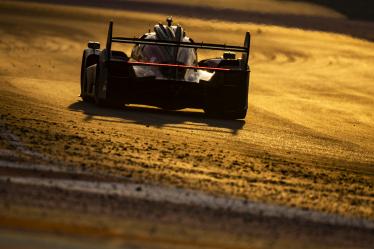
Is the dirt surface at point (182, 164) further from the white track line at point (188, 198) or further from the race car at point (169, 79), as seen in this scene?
the race car at point (169, 79)

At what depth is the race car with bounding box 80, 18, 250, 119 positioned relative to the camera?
20172 mm

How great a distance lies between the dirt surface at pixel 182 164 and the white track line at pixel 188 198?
0.24ft

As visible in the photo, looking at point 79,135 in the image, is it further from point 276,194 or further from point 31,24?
point 31,24

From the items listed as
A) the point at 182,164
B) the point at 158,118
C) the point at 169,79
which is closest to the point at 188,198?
the point at 182,164

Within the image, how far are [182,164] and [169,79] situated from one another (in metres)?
6.57

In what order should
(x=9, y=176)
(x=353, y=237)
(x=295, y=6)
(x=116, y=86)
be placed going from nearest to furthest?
(x=353, y=237) < (x=9, y=176) < (x=116, y=86) < (x=295, y=6)

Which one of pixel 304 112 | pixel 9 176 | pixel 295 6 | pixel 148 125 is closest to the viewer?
pixel 9 176

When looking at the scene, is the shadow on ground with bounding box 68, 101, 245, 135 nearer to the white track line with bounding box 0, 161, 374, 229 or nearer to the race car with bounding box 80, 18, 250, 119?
the race car with bounding box 80, 18, 250, 119

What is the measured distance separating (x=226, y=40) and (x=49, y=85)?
22.4 meters

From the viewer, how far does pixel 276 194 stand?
12195mm

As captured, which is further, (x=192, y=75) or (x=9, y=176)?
(x=192, y=75)

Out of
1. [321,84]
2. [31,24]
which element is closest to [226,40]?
[31,24]

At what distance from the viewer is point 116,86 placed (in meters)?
20.2

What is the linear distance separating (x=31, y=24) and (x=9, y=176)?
35928 mm
